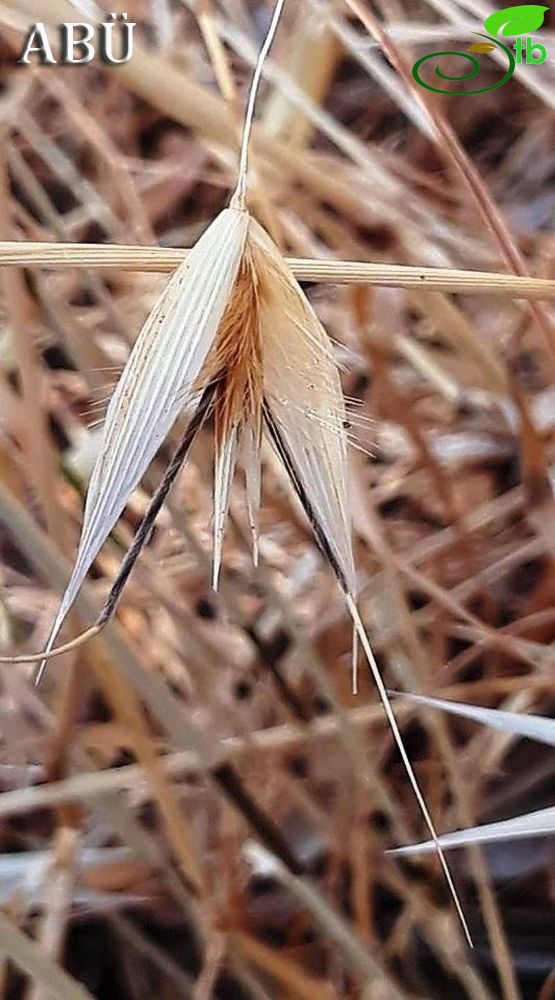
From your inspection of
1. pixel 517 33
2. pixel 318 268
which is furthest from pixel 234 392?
pixel 517 33

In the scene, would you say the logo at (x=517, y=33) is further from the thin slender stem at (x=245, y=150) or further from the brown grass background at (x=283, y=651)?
the thin slender stem at (x=245, y=150)

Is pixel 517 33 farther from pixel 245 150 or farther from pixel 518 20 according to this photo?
pixel 245 150

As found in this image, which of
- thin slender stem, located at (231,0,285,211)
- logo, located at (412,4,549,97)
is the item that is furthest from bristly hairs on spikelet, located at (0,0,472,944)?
logo, located at (412,4,549,97)

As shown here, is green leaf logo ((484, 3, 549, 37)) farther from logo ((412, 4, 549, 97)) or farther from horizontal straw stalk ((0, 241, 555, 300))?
horizontal straw stalk ((0, 241, 555, 300))

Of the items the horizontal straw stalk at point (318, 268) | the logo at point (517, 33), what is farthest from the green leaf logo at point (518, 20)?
the horizontal straw stalk at point (318, 268)

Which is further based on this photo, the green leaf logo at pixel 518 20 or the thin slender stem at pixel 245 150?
the green leaf logo at pixel 518 20

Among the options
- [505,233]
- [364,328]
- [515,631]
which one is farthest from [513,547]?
[505,233]
